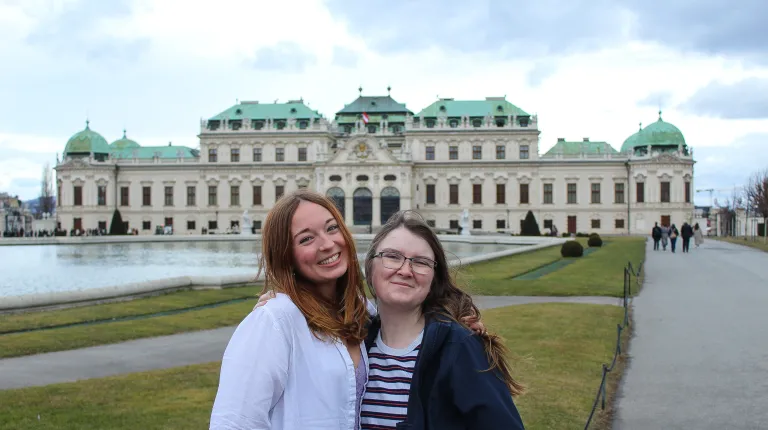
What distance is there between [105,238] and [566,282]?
134ft

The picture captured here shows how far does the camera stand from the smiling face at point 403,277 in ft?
10.9

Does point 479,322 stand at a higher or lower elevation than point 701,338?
higher

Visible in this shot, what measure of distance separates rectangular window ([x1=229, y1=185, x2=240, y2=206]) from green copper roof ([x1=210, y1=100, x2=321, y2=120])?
689 cm

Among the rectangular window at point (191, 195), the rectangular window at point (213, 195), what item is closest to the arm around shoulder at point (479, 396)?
the rectangular window at point (213, 195)

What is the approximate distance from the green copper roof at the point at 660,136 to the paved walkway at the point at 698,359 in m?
55.4

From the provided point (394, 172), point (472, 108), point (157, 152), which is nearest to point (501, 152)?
point (472, 108)

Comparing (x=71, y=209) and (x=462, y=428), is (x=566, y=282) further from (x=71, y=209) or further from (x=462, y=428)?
(x=71, y=209)

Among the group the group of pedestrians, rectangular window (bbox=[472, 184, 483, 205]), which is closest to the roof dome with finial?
rectangular window (bbox=[472, 184, 483, 205])

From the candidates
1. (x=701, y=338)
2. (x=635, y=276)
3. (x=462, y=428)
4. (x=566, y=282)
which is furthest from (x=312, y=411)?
(x=635, y=276)

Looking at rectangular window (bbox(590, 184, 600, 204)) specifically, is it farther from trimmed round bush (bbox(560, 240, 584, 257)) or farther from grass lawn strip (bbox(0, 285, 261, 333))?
grass lawn strip (bbox(0, 285, 261, 333))

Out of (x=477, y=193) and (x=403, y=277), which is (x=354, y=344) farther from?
(x=477, y=193)

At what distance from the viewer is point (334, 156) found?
6969 centimetres

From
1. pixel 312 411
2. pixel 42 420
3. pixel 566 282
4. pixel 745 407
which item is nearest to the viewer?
pixel 312 411

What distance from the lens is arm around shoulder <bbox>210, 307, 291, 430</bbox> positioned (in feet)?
9.16
